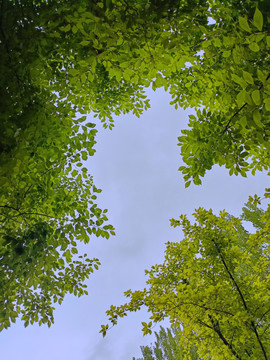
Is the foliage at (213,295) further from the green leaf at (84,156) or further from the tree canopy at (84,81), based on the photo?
the green leaf at (84,156)

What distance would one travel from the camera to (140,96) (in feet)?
14.9

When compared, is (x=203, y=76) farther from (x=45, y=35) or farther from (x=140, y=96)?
(x=140, y=96)

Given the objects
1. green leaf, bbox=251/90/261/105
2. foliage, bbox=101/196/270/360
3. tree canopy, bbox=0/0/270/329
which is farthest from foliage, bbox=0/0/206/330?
foliage, bbox=101/196/270/360

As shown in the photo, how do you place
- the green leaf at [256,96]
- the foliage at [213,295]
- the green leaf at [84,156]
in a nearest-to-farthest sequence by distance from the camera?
the green leaf at [256,96] < the green leaf at [84,156] < the foliage at [213,295]

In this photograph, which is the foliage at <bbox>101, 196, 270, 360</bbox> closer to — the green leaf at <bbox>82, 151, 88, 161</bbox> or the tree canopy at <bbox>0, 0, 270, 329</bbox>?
the tree canopy at <bbox>0, 0, 270, 329</bbox>

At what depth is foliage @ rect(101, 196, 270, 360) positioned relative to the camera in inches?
122

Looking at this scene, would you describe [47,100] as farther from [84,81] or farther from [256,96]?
[256,96]

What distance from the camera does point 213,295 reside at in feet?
10.6

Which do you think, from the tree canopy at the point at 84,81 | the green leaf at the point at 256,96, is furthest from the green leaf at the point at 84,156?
the green leaf at the point at 256,96

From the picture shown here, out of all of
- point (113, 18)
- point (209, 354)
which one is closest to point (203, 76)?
point (113, 18)

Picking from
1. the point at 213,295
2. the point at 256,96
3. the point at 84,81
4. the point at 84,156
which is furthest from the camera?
the point at 213,295

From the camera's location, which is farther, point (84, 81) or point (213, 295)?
point (213, 295)

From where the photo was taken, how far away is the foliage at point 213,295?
3.11 m

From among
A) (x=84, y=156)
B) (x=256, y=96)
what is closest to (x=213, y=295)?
(x=84, y=156)
